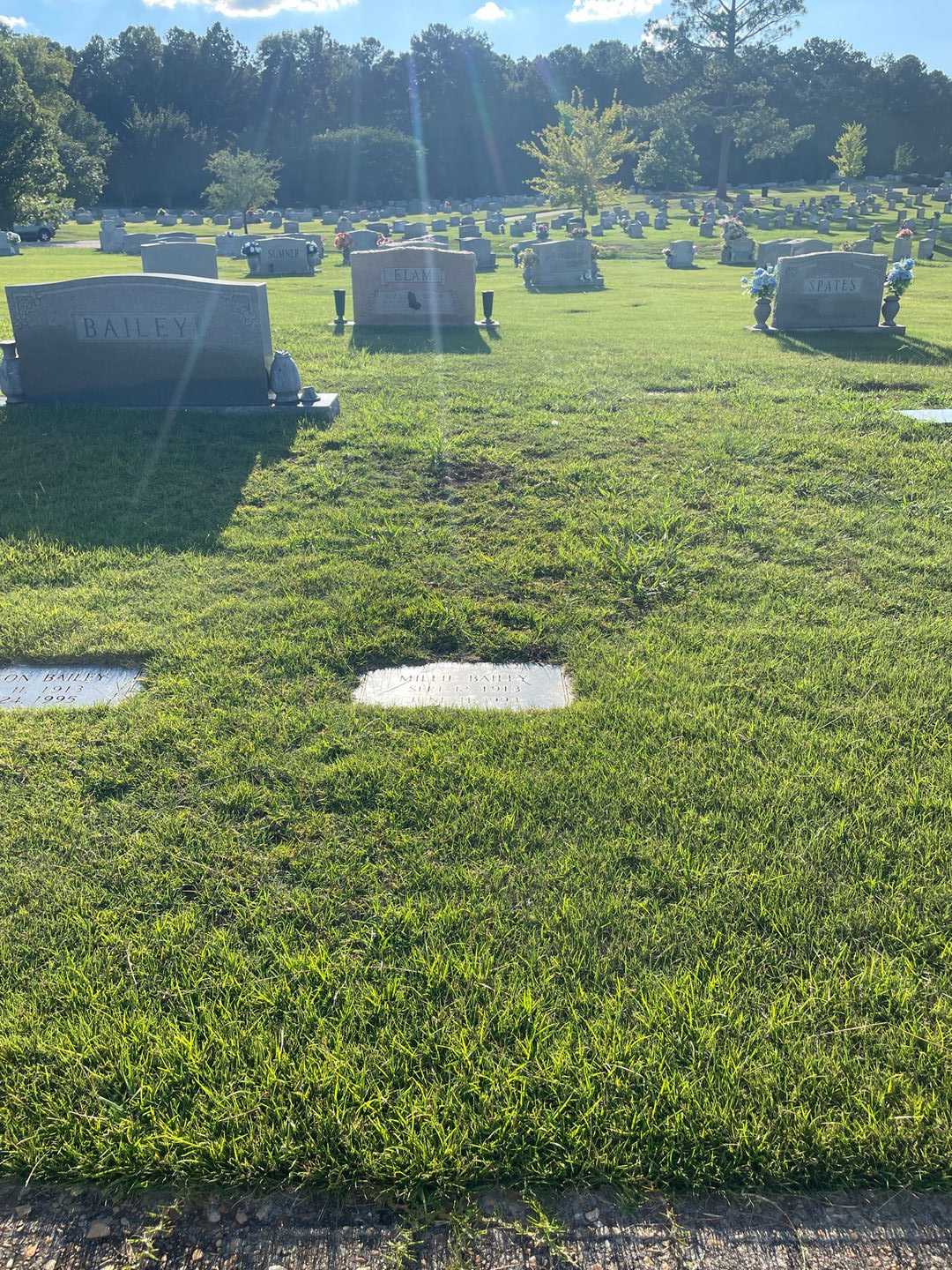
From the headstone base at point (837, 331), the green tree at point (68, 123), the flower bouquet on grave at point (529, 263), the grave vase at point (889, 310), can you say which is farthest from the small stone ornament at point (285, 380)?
the green tree at point (68, 123)

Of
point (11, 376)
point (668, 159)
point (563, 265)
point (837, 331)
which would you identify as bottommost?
point (11, 376)

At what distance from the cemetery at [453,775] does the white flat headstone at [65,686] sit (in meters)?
0.03

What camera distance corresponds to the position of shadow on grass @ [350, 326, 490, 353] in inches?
486

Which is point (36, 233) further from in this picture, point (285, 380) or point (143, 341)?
point (285, 380)

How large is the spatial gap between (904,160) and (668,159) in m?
21.0

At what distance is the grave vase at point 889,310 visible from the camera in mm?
13672

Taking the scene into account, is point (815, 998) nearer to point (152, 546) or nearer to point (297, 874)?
point (297, 874)

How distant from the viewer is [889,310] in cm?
1378

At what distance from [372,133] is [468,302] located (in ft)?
198

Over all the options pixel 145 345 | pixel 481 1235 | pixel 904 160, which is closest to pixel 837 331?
pixel 145 345

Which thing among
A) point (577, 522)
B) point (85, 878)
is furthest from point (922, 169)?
point (85, 878)

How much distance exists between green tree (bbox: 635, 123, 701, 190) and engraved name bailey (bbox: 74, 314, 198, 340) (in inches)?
2366

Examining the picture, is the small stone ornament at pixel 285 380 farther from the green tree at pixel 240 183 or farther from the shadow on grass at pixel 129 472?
the green tree at pixel 240 183

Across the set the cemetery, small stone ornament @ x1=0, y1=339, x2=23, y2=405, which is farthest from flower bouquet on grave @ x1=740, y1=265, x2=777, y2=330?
small stone ornament @ x1=0, y1=339, x2=23, y2=405
